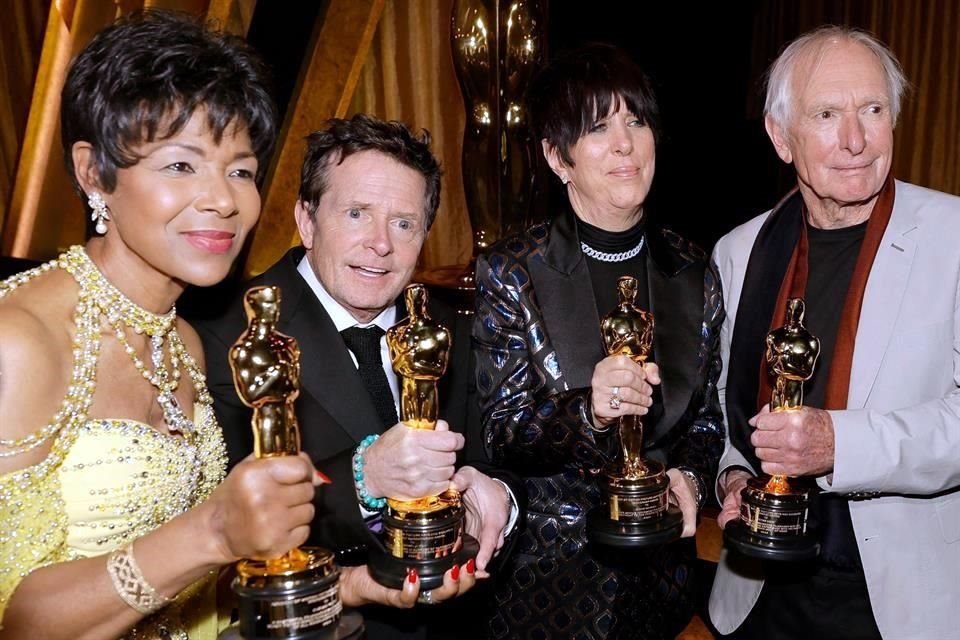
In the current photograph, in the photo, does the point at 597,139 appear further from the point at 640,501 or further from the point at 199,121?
the point at 199,121

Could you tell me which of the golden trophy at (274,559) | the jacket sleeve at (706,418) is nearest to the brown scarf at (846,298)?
the jacket sleeve at (706,418)

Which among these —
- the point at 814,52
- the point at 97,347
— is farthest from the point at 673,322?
the point at 97,347

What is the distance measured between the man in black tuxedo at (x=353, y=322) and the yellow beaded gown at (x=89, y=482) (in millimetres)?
270

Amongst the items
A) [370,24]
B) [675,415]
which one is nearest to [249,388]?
[675,415]

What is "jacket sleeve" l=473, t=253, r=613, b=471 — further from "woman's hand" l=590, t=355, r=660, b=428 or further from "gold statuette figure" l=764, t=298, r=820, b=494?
"gold statuette figure" l=764, t=298, r=820, b=494

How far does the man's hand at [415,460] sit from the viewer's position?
5.19 feet

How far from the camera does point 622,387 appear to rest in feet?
6.07

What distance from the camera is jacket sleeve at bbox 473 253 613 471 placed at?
1.99 m

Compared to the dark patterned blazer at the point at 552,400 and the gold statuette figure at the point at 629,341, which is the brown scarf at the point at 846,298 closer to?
the dark patterned blazer at the point at 552,400

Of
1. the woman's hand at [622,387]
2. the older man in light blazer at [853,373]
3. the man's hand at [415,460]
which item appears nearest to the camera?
the man's hand at [415,460]

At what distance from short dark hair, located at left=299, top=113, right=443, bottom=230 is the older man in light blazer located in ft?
2.96

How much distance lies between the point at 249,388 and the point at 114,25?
70cm

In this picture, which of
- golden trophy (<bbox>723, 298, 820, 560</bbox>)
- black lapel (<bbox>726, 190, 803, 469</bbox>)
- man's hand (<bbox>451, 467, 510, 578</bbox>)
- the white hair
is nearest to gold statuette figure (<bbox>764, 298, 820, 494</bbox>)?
golden trophy (<bbox>723, 298, 820, 560</bbox>)

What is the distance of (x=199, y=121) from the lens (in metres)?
1.52
